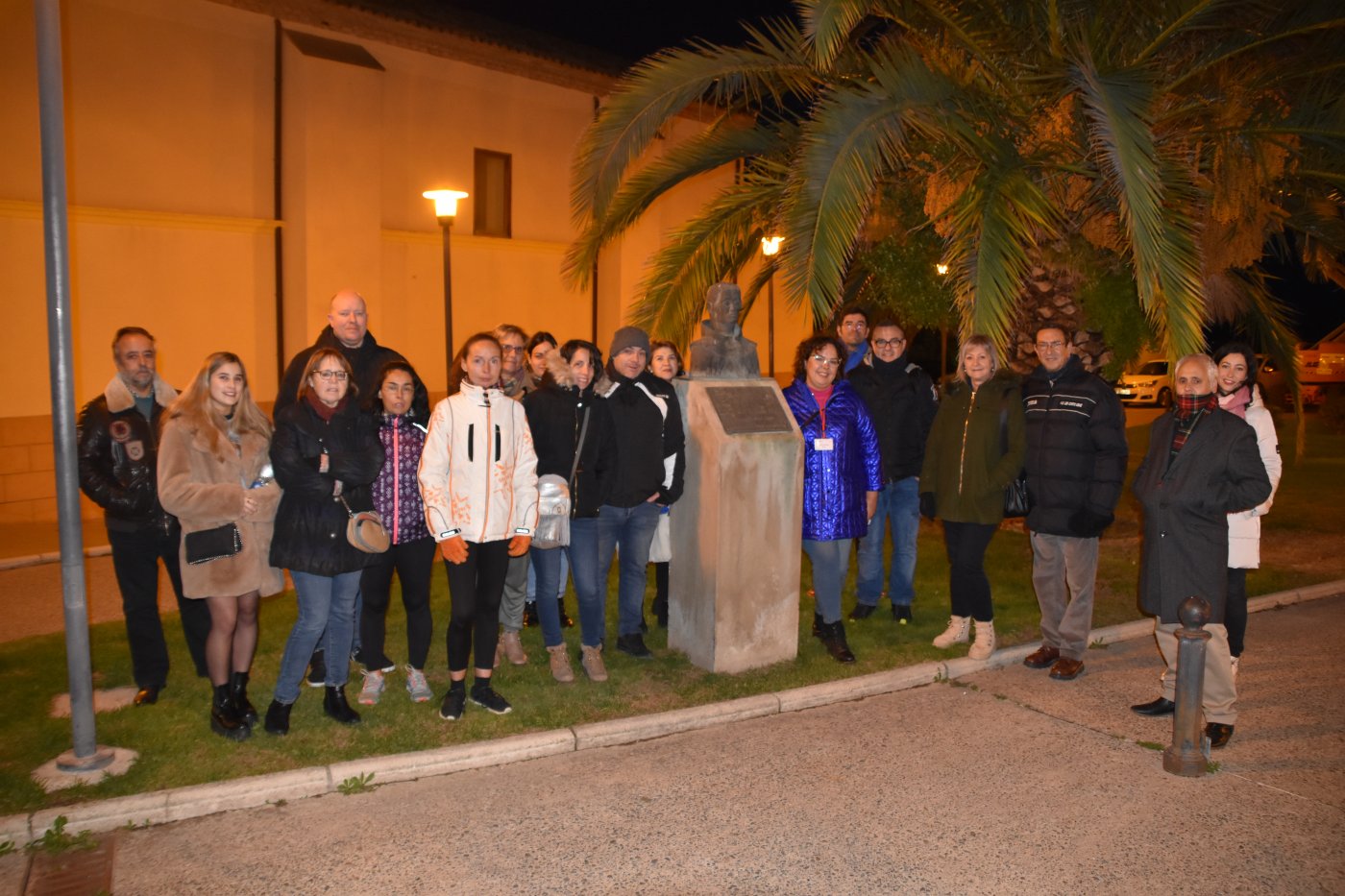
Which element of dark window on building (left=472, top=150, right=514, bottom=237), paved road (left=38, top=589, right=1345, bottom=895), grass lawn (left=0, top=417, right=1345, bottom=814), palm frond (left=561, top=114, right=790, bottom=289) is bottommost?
paved road (left=38, top=589, right=1345, bottom=895)

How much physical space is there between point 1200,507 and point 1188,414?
1.57 feet

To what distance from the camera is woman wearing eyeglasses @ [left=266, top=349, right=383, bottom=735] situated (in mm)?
5047

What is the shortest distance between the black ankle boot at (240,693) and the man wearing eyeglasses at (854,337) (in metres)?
4.76

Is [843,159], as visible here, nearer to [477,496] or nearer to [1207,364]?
[1207,364]

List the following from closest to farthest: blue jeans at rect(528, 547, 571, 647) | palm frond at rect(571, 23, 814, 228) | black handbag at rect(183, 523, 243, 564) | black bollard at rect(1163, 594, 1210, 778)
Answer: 1. black bollard at rect(1163, 594, 1210, 778)
2. black handbag at rect(183, 523, 243, 564)
3. blue jeans at rect(528, 547, 571, 647)
4. palm frond at rect(571, 23, 814, 228)

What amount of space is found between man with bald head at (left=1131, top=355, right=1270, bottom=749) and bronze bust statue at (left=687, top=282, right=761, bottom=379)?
237cm

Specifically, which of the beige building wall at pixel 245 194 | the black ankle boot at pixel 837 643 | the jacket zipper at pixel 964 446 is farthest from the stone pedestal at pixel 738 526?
the beige building wall at pixel 245 194

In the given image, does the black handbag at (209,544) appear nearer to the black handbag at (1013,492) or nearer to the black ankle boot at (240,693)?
the black ankle boot at (240,693)

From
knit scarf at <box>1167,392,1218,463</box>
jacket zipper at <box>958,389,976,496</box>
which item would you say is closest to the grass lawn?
jacket zipper at <box>958,389,976,496</box>

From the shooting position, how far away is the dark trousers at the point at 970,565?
6582mm

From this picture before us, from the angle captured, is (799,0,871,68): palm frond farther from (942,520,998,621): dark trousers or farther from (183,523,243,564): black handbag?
(183,523,243,564): black handbag

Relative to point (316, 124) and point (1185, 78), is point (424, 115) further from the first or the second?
point (1185, 78)

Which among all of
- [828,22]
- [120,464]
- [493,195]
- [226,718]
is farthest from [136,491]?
[493,195]

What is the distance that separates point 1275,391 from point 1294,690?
25.0 meters
